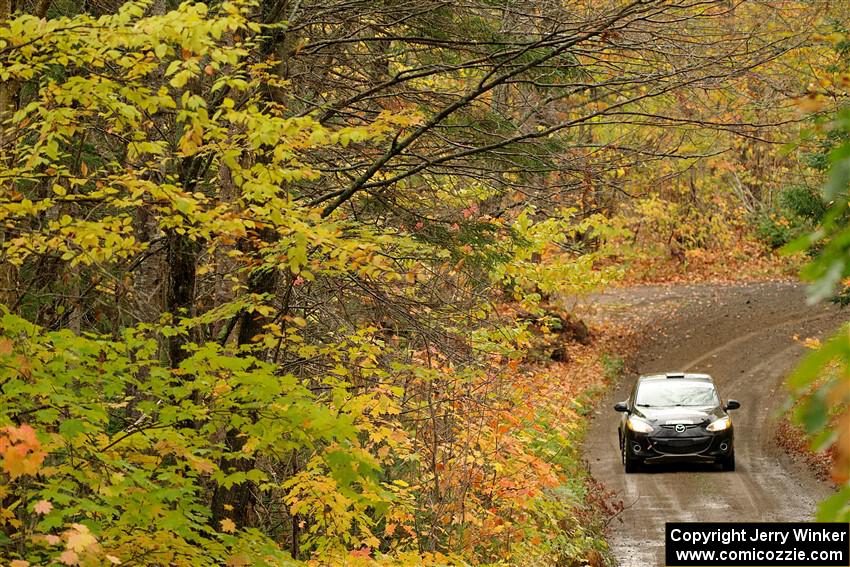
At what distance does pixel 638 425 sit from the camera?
17469 mm

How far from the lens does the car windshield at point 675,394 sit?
17547 millimetres

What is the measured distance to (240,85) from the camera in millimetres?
6176

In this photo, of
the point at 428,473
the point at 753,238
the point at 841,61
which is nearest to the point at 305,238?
the point at 428,473

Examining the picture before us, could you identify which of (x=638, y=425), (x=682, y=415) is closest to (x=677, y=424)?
(x=682, y=415)

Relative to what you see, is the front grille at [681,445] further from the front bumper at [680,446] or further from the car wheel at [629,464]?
the car wheel at [629,464]

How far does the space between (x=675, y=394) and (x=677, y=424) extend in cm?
84

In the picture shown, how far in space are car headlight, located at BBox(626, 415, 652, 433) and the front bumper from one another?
8 centimetres

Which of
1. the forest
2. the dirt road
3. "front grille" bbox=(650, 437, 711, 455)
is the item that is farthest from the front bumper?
the forest

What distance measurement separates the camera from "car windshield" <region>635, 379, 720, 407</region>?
1755 centimetres

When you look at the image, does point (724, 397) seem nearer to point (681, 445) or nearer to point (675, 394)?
point (675, 394)

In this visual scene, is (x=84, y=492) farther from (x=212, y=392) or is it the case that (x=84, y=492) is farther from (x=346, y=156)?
(x=346, y=156)

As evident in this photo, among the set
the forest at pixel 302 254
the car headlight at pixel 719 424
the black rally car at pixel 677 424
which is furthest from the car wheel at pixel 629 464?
the forest at pixel 302 254

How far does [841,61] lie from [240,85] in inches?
640

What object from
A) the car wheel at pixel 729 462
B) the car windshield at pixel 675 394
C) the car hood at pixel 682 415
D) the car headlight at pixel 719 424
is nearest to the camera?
the car hood at pixel 682 415
